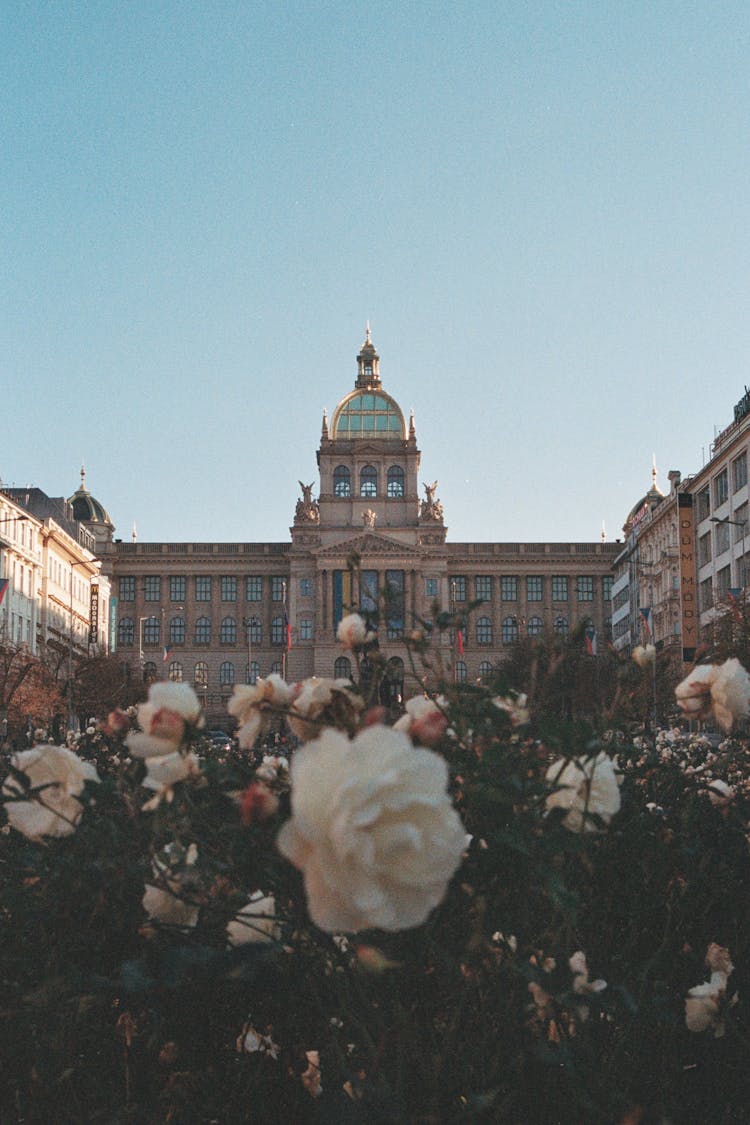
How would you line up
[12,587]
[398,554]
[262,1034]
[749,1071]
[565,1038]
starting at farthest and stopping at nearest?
[398,554] → [12,587] → [749,1071] → [262,1034] → [565,1038]

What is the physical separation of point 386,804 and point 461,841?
185 mm

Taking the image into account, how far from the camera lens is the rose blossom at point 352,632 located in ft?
11.3

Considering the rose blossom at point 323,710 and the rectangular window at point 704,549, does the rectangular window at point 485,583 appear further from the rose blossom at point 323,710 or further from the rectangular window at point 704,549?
the rose blossom at point 323,710

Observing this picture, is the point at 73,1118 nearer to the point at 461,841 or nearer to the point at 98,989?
the point at 98,989

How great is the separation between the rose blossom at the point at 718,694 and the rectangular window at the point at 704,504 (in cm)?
6664

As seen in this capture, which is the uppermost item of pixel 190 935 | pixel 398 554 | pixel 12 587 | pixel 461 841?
pixel 398 554

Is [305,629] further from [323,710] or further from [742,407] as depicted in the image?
[323,710]

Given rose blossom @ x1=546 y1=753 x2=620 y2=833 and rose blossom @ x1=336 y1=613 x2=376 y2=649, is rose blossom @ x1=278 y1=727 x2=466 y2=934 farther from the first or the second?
rose blossom @ x1=336 y1=613 x2=376 y2=649

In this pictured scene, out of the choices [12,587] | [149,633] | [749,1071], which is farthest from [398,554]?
[749,1071]

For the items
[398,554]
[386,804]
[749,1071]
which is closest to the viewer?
[386,804]

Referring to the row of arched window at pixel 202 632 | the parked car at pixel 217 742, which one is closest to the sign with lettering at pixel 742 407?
the parked car at pixel 217 742

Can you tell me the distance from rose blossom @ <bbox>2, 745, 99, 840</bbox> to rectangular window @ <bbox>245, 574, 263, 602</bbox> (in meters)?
Answer: 112

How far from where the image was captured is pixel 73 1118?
3.54 m

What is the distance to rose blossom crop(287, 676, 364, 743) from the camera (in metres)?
2.87
